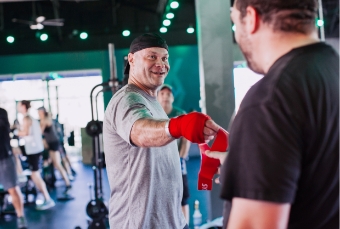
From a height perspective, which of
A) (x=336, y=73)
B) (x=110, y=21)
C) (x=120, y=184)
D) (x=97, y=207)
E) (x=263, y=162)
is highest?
(x=110, y=21)

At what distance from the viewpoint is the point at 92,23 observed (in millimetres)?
12445

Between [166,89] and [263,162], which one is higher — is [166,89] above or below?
above

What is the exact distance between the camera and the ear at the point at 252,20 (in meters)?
0.99

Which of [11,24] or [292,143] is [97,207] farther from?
[11,24]

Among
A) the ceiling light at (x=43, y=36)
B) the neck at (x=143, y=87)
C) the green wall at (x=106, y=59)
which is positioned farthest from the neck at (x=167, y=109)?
the ceiling light at (x=43, y=36)

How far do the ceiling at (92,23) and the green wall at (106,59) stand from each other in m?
0.24

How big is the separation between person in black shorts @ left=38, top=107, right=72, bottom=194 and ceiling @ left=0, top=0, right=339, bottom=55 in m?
5.27

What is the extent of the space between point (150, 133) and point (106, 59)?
37.6 ft

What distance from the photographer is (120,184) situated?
6.50 ft

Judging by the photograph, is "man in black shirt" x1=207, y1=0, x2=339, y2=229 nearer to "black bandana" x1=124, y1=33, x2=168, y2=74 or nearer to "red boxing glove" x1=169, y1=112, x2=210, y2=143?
"red boxing glove" x1=169, y1=112, x2=210, y2=143

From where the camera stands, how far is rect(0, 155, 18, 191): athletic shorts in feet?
16.2

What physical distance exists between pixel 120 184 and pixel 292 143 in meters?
1.22

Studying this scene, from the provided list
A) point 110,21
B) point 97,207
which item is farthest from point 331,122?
point 110,21

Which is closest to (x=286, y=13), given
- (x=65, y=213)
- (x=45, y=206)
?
(x=65, y=213)
